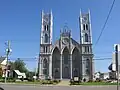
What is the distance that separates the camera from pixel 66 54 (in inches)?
3686

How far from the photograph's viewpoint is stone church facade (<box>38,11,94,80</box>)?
3524 inches

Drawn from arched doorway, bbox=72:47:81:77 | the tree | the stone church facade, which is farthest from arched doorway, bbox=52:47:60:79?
the tree

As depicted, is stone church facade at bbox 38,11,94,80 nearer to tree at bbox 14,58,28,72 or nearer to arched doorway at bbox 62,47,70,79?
arched doorway at bbox 62,47,70,79

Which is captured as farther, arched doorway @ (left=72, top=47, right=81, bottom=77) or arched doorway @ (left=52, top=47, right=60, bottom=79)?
arched doorway @ (left=52, top=47, right=60, bottom=79)

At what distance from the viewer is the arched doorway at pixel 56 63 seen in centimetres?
9172

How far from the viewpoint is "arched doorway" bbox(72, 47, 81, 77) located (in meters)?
91.6

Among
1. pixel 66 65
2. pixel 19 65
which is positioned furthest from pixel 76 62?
pixel 19 65

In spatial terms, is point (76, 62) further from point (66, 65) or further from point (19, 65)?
point (19, 65)

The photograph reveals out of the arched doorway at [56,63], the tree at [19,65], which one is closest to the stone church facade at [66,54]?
the arched doorway at [56,63]

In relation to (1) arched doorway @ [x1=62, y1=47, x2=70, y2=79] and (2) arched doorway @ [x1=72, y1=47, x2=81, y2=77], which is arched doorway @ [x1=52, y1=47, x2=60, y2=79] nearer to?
(1) arched doorway @ [x1=62, y1=47, x2=70, y2=79]

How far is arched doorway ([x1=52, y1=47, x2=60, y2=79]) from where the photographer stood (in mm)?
91725

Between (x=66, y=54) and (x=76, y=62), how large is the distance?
515 cm

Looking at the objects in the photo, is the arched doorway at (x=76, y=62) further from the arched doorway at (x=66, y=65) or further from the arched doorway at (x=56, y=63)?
the arched doorway at (x=56, y=63)

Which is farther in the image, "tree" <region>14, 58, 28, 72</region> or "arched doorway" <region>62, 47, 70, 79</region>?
"tree" <region>14, 58, 28, 72</region>
